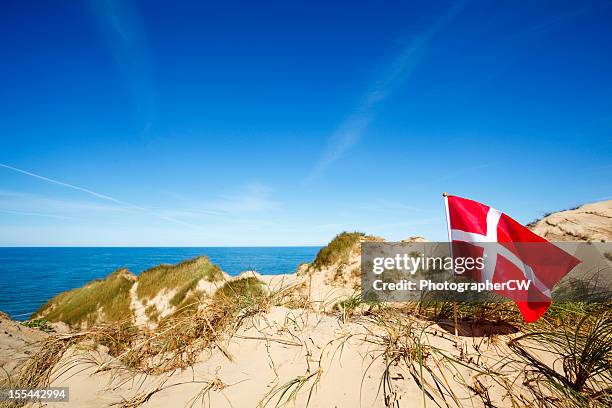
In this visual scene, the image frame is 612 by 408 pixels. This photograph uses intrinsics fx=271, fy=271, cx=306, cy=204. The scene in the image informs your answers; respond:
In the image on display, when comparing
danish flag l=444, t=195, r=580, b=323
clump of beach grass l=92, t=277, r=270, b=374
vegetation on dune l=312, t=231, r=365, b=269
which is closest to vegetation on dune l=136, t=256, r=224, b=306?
vegetation on dune l=312, t=231, r=365, b=269

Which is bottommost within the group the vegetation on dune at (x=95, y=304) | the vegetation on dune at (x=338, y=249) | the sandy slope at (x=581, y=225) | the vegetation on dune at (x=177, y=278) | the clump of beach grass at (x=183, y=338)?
the vegetation on dune at (x=95, y=304)

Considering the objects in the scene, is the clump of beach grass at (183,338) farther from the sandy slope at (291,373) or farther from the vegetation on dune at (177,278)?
the vegetation on dune at (177,278)

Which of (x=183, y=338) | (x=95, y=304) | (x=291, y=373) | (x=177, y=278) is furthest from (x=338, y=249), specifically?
(x=95, y=304)

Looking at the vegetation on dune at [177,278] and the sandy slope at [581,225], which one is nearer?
the sandy slope at [581,225]

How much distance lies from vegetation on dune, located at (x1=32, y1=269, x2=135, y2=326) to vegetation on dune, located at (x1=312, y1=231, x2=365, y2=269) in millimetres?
8521

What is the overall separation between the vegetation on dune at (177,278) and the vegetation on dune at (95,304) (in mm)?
725

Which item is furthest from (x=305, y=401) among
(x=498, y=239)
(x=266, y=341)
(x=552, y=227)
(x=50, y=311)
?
(x=50, y=311)

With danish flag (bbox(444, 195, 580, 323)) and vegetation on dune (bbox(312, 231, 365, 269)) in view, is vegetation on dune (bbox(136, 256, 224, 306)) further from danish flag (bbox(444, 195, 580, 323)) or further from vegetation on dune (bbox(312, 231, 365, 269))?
danish flag (bbox(444, 195, 580, 323))

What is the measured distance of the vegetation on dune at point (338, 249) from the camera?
41.9 feet

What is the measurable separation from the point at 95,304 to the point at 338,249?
36.8ft

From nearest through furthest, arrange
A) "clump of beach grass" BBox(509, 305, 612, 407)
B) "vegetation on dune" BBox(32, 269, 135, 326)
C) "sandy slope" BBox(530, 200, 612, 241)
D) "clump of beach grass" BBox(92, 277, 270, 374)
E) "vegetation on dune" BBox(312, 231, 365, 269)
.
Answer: "clump of beach grass" BBox(509, 305, 612, 407), "clump of beach grass" BBox(92, 277, 270, 374), "sandy slope" BBox(530, 200, 612, 241), "vegetation on dune" BBox(32, 269, 135, 326), "vegetation on dune" BBox(312, 231, 365, 269)

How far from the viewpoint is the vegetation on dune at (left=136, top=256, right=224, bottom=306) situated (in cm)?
1224

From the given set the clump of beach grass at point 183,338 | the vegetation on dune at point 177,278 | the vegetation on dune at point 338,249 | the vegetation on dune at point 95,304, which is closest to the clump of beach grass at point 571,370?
the clump of beach grass at point 183,338

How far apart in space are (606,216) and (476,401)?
1324cm
